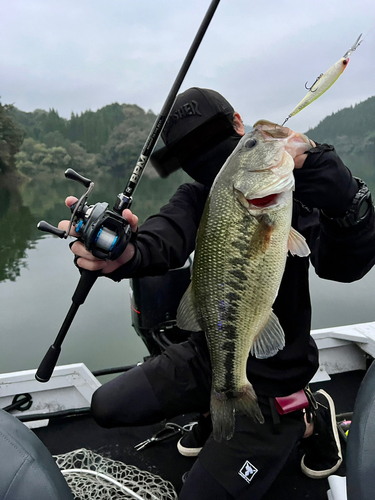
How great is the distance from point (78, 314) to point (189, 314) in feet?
22.8

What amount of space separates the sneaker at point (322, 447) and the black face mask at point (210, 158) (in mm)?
1501

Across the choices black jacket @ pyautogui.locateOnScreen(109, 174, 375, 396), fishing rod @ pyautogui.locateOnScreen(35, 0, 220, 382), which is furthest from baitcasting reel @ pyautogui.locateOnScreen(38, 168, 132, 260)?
black jacket @ pyautogui.locateOnScreen(109, 174, 375, 396)

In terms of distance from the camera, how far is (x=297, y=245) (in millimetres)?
1313

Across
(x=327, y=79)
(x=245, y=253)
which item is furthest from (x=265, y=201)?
(x=327, y=79)

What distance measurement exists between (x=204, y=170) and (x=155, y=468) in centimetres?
196

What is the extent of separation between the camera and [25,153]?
25781 millimetres

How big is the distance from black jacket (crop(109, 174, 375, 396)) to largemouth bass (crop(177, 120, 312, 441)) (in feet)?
1.18

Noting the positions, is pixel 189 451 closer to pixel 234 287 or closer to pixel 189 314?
pixel 189 314

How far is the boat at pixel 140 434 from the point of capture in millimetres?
1073

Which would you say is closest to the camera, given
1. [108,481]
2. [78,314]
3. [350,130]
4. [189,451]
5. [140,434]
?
[108,481]

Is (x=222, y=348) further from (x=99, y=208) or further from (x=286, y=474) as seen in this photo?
(x=286, y=474)

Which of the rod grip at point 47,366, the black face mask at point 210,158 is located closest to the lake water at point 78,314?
the rod grip at point 47,366

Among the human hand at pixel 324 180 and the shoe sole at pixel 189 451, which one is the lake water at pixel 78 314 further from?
the human hand at pixel 324 180

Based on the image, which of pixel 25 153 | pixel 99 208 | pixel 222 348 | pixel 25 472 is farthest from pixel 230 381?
pixel 25 153
